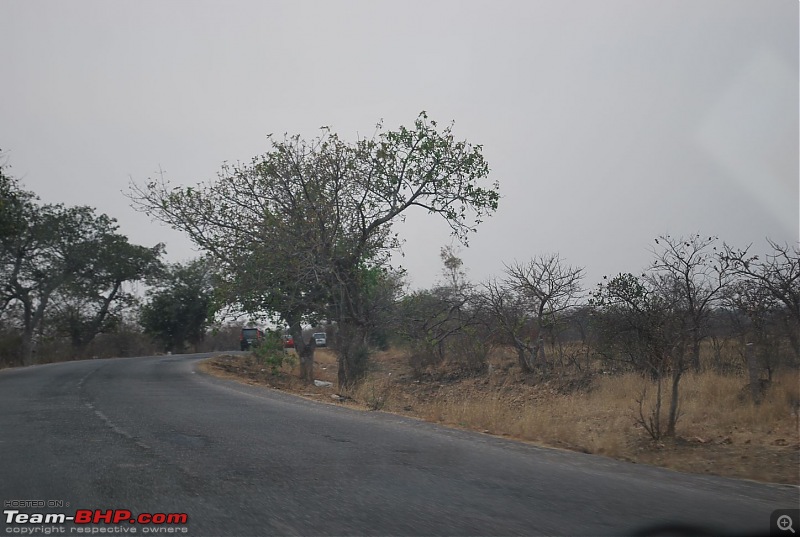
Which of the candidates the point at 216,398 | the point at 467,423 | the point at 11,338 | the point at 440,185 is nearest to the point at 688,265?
the point at 467,423

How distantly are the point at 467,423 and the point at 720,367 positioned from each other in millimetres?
8412

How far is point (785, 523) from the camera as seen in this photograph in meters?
5.28

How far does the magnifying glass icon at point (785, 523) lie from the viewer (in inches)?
204

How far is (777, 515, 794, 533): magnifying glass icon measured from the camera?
204 inches

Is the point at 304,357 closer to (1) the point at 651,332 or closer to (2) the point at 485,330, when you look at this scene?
(2) the point at 485,330

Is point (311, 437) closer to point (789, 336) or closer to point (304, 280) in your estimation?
point (789, 336)

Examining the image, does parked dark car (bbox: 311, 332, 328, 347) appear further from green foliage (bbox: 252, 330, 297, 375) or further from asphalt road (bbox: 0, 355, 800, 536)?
asphalt road (bbox: 0, 355, 800, 536)

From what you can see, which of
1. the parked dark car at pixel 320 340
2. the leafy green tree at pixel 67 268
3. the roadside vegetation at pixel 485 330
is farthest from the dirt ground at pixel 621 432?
the leafy green tree at pixel 67 268

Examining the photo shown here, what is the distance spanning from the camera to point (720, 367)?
17031mm

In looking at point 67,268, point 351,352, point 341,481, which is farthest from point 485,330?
point 67,268

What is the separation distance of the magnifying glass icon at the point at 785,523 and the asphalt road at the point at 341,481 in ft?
0.33

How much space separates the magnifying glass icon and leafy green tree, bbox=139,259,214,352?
49608mm

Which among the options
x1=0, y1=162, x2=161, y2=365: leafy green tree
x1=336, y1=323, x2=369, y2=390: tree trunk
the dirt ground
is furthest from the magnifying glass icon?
x1=0, y1=162, x2=161, y2=365: leafy green tree

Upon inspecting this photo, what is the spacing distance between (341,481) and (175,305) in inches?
1922
